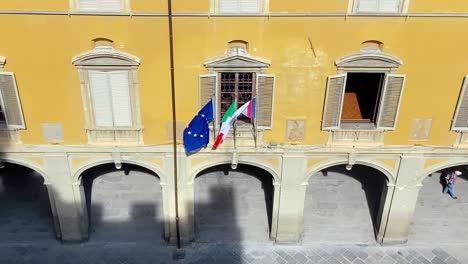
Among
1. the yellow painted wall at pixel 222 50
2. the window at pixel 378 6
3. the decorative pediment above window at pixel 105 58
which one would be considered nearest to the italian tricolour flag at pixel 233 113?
the yellow painted wall at pixel 222 50

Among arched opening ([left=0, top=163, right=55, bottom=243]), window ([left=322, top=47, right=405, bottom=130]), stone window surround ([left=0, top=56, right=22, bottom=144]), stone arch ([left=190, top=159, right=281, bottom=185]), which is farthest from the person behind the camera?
arched opening ([left=0, top=163, right=55, bottom=243])

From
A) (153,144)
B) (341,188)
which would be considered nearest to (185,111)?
(153,144)

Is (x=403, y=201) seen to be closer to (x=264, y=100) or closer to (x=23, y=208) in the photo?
(x=264, y=100)

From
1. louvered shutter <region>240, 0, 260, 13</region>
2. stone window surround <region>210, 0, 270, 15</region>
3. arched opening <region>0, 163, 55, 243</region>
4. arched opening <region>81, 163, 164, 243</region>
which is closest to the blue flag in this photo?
stone window surround <region>210, 0, 270, 15</region>

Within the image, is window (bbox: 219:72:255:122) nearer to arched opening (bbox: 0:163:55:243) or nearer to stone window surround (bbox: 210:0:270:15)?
stone window surround (bbox: 210:0:270:15)

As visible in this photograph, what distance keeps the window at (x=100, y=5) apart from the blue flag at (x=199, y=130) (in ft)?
14.8

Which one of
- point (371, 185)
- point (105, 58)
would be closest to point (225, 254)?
point (371, 185)

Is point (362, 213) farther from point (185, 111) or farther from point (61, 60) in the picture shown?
point (61, 60)

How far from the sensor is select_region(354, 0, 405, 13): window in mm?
16750

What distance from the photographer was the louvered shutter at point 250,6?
1673 cm

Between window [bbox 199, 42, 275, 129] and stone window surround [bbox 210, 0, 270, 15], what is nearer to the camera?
stone window surround [bbox 210, 0, 270, 15]

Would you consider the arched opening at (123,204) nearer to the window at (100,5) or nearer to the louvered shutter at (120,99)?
the louvered shutter at (120,99)

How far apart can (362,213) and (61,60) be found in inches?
614

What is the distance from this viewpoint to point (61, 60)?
17.5 metres
